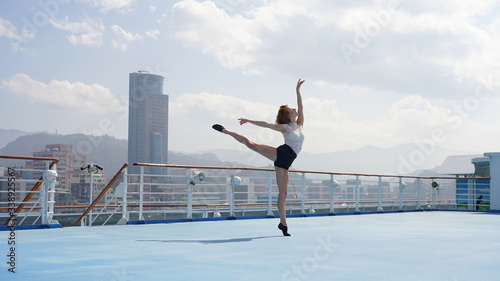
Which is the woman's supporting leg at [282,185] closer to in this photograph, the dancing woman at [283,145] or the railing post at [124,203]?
the dancing woman at [283,145]

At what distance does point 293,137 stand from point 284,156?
175 mm

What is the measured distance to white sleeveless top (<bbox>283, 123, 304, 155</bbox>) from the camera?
4168mm

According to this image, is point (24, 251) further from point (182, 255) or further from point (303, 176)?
point (303, 176)

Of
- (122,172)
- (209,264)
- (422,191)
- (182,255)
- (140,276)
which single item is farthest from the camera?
(422,191)

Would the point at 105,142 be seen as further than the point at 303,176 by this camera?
Yes

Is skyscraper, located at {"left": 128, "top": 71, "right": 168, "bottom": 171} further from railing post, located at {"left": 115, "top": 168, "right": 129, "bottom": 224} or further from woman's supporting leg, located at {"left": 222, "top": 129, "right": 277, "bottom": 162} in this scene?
woman's supporting leg, located at {"left": 222, "top": 129, "right": 277, "bottom": 162}

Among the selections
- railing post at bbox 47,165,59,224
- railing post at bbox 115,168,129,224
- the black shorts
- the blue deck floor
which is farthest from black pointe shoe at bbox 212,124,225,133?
railing post at bbox 115,168,129,224

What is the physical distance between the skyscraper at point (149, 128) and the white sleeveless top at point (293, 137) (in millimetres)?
117609

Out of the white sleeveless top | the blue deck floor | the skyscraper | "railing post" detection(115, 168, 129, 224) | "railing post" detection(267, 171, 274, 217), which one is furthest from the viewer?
the skyscraper

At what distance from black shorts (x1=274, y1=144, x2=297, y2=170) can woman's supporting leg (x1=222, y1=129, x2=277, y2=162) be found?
0.14ft

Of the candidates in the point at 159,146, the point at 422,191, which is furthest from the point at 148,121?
the point at 422,191

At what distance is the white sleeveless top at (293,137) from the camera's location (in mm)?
4168

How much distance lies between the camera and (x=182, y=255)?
2922 millimetres

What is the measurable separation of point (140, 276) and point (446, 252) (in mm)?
1989
